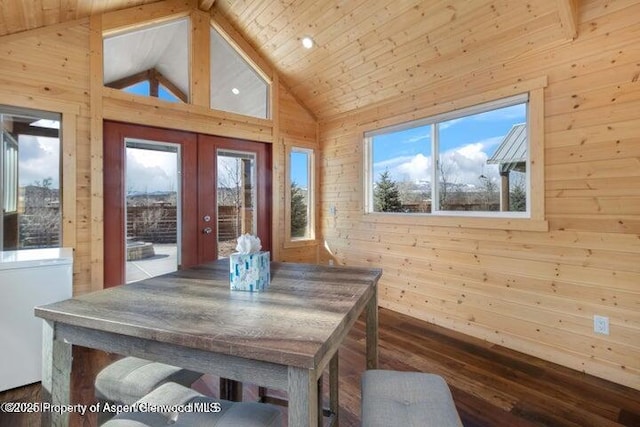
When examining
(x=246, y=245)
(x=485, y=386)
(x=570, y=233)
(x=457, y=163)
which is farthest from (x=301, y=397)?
(x=457, y=163)

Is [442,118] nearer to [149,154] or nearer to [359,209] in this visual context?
[359,209]

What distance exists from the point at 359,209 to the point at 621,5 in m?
2.89

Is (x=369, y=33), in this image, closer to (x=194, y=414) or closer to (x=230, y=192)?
(x=230, y=192)

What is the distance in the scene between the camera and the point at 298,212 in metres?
4.71

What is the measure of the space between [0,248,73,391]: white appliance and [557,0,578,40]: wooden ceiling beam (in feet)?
13.2

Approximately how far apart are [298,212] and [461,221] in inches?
91.8

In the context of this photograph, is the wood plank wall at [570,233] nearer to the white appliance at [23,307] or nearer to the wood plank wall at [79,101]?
the wood plank wall at [79,101]

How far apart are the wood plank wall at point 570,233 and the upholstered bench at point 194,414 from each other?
95.8 inches

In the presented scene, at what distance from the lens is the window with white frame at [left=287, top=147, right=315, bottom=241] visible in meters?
4.61

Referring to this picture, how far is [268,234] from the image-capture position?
14.3ft

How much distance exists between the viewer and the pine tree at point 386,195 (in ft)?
12.8

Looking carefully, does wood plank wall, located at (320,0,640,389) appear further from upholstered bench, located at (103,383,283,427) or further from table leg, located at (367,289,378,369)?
upholstered bench, located at (103,383,283,427)

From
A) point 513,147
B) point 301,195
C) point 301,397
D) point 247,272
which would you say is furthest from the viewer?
point 301,195

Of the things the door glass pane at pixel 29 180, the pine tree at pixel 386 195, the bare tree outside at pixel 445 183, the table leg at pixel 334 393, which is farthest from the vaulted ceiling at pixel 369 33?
the table leg at pixel 334 393
